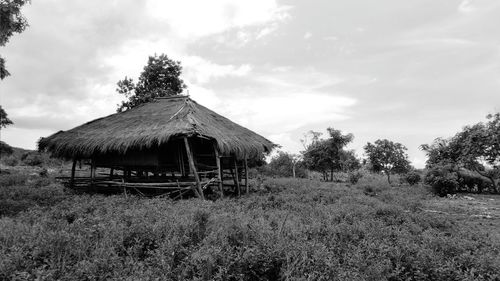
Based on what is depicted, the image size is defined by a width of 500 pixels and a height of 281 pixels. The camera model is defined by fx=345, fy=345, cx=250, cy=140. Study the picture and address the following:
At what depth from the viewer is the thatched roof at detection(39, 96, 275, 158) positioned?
1084 centimetres

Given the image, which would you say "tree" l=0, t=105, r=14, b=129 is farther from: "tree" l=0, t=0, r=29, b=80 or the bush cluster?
the bush cluster

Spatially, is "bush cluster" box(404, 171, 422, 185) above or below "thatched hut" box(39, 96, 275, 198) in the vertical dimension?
below

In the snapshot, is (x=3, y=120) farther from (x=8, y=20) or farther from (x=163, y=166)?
(x=163, y=166)

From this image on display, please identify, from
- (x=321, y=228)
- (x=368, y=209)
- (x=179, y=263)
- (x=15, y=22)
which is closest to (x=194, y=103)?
(x=15, y=22)

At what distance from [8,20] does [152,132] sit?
603cm

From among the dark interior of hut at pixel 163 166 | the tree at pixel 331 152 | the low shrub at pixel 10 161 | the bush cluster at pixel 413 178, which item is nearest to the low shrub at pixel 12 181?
the dark interior of hut at pixel 163 166

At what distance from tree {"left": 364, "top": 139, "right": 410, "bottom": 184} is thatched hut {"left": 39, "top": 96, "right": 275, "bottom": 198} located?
12.8 m

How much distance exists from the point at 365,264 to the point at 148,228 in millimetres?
3049

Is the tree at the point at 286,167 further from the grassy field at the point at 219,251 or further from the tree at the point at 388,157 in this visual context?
the grassy field at the point at 219,251

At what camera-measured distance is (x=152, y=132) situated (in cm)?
1106

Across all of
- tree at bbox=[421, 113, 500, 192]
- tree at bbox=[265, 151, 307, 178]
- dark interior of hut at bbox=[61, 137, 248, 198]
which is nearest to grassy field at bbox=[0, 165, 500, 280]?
dark interior of hut at bbox=[61, 137, 248, 198]

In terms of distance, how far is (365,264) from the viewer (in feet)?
14.3

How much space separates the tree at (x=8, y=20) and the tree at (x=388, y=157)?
2146cm

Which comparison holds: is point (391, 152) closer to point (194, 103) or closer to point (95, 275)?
point (194, 103)
